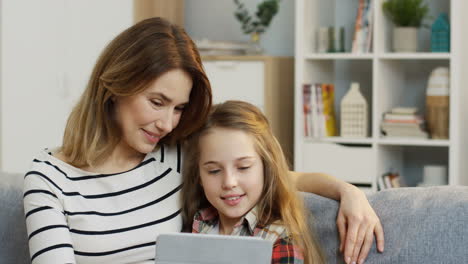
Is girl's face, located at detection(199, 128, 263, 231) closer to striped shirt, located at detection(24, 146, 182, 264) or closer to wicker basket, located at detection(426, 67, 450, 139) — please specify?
striped shirt, located at detection(24, 146, 182, 264)

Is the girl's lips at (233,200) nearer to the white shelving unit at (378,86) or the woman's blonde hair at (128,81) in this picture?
the woman's blonde hair at (128,81)

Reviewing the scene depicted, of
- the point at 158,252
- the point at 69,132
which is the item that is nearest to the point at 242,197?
the point at 69,132

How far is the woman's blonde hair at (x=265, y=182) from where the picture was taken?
1575 millimetres

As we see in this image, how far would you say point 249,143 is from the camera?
64.4 inches

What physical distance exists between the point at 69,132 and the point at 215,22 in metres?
3.18

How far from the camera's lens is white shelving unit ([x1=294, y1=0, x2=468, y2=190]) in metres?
3.84

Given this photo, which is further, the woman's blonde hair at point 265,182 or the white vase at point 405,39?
the white vase at point 405,39

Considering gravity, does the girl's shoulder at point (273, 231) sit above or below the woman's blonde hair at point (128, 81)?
below

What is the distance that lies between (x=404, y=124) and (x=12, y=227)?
8.53ft

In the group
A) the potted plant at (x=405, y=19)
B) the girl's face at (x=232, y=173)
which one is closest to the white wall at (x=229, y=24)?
the potted plant at (x=405, y=19)

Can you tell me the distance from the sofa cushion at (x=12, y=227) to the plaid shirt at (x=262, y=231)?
0.45 meters

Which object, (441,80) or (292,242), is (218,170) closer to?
(292,242)

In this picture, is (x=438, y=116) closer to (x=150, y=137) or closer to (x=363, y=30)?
(x=363, y=30)

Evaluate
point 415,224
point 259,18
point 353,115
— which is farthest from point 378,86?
point 415,224
